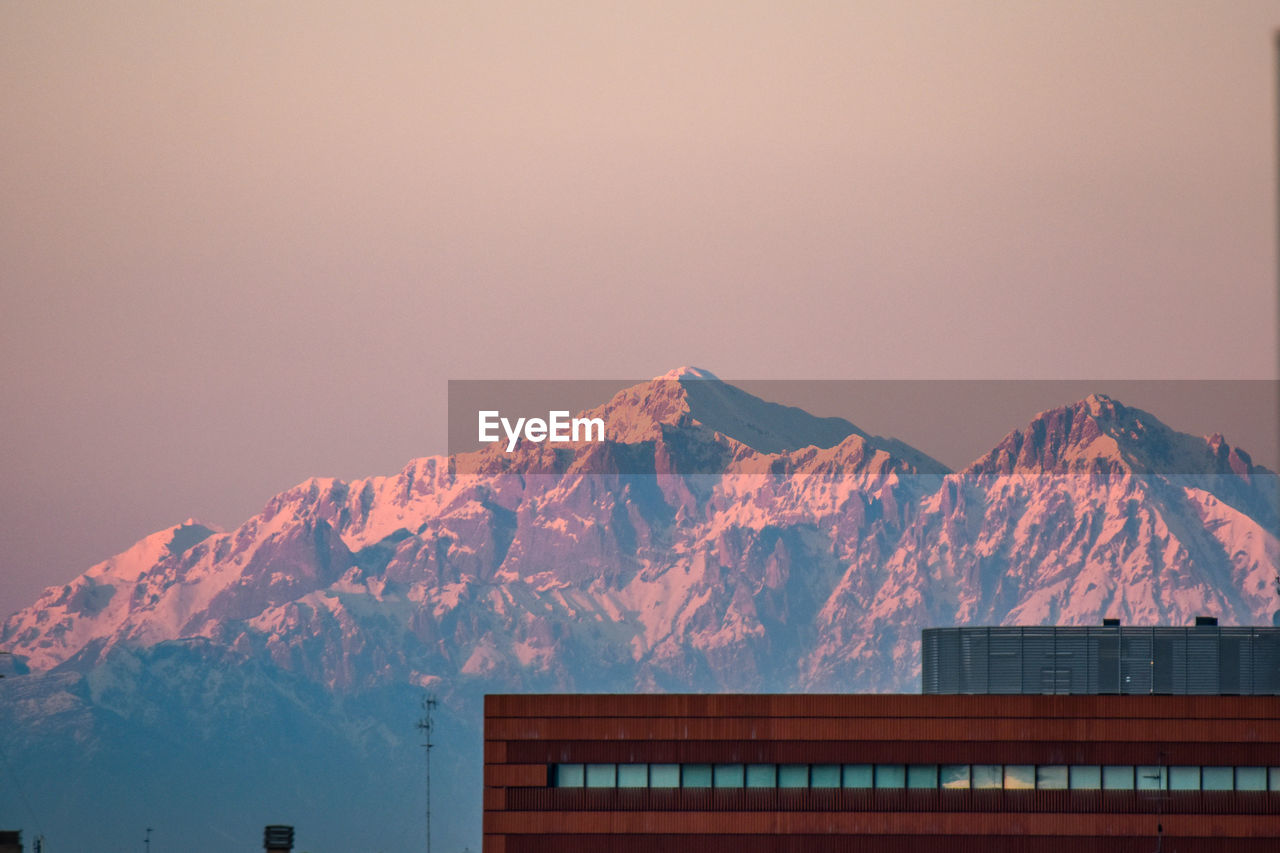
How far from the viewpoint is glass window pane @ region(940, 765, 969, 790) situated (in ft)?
366

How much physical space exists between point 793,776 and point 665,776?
19.1 feet

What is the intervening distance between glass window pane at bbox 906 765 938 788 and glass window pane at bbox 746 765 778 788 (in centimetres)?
606

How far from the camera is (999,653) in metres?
123

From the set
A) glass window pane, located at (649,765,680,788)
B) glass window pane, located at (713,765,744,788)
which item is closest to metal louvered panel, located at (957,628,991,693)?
glass window pane, located at (713,765,744,788)

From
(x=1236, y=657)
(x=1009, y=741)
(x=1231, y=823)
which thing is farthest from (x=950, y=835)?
(x=1236, y=657)

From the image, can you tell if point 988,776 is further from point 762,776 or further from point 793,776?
point 762,776

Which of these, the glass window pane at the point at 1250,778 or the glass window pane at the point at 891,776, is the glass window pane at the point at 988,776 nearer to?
the glass window pane at the point at 891,776

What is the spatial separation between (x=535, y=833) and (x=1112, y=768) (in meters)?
26.3

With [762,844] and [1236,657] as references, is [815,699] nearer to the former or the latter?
[762,844]

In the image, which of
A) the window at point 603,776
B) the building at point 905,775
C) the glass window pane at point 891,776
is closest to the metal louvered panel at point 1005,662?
the building at point 905,775

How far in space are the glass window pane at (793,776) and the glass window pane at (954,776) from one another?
6.15m

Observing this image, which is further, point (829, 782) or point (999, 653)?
point (999, 653)

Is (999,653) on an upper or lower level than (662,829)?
upper

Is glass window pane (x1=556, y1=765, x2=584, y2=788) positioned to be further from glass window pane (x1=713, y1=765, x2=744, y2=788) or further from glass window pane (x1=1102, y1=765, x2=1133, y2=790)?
glass window pane (x1=1102, y1=765, x2=1133, y2=790)
